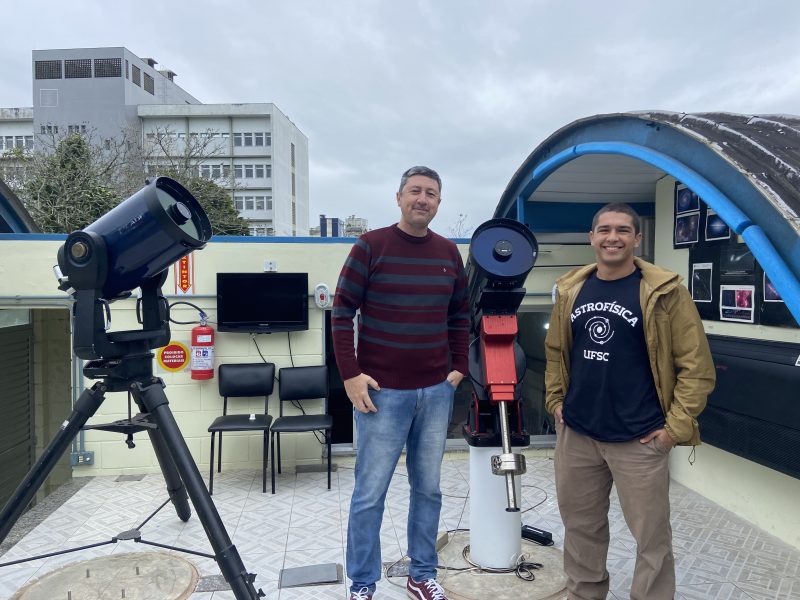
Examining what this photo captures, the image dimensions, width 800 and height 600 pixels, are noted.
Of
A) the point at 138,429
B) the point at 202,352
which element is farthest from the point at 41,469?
the point at 202,352

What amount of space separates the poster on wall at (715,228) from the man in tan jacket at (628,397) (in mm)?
1924

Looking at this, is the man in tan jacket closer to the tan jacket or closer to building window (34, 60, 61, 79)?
the tan jacket

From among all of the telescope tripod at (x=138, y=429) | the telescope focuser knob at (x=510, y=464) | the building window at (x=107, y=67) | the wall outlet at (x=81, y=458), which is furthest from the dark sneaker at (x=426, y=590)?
the building window at (x=107, y=67)

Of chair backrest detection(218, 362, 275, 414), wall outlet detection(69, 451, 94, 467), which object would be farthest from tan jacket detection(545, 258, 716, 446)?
wall outlet detection(69, 451, 94, 467)

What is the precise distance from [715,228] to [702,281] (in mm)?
430

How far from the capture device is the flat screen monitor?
487 cm

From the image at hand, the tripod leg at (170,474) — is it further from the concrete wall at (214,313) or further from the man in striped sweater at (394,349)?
the concrete wall at (214,313)

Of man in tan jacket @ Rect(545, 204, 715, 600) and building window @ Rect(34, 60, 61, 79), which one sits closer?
man in tan jacket @ Rect(545, 204, 715, 600)

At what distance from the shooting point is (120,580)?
299 cm

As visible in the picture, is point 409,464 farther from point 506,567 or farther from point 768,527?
point 768,527

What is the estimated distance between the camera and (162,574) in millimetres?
3057

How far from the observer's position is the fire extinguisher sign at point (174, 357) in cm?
492

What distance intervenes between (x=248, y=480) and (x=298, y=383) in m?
0.92

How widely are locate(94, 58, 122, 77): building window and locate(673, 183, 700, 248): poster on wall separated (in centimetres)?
4346
